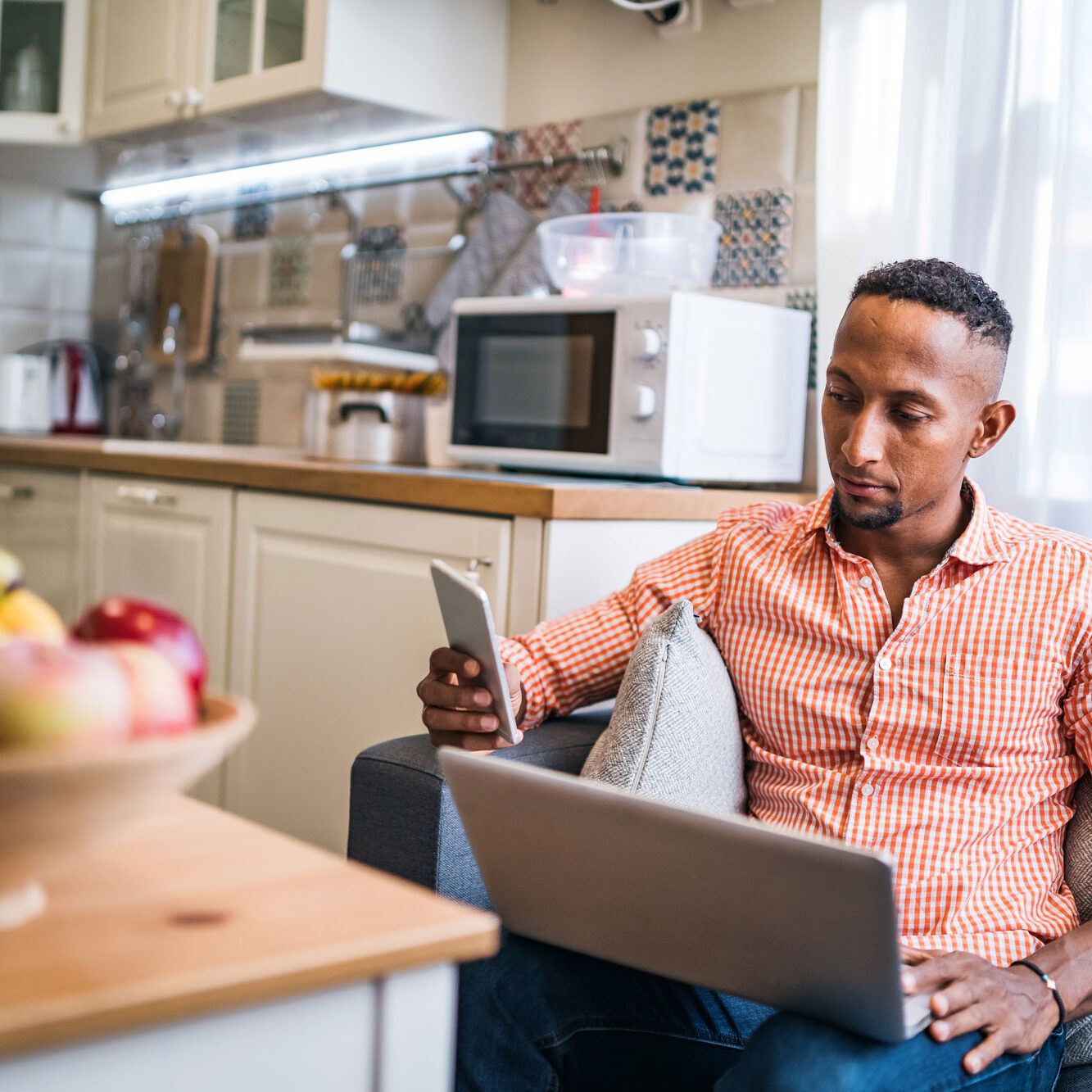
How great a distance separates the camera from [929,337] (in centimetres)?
130

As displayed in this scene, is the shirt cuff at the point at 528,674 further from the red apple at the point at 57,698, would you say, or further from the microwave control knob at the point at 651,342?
the red apple at the point at 57,698

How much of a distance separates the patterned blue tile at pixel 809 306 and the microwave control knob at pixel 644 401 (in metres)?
0.39

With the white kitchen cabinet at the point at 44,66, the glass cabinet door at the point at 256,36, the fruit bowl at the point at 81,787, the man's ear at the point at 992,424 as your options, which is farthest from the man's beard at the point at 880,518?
the white kitchen cabinet at the point at 44,66

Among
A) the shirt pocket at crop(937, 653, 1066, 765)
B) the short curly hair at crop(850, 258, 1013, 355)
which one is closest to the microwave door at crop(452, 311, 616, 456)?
the short curly hair at crop(850, 258, 1013, 355)

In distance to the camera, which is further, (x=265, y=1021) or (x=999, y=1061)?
(x=999, y=1061)

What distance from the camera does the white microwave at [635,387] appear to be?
1986mm

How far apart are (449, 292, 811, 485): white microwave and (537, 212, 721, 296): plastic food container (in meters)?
0.15

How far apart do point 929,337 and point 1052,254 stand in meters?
0.56

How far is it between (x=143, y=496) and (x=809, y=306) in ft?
4.23

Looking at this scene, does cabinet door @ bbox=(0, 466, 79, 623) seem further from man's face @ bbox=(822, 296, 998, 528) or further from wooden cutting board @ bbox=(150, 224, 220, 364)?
man's face @ bbox=(822, 296, 998, 528)

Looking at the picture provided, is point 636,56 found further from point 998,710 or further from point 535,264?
point 998,710

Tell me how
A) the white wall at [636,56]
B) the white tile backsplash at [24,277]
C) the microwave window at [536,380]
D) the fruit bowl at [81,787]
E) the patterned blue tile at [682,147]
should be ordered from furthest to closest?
1. the white tile backsplash at [24,277]
2. the patterned blue tile at [682,147]
3. the white wall at [636,56]
4. the microwave window at [536,380]
5. the fruit bowl at [81,787]

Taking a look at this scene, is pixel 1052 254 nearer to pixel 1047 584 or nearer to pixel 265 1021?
pixel 1047 584

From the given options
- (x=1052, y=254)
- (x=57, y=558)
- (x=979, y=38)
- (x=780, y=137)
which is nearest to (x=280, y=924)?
(x=1052, y=254)
